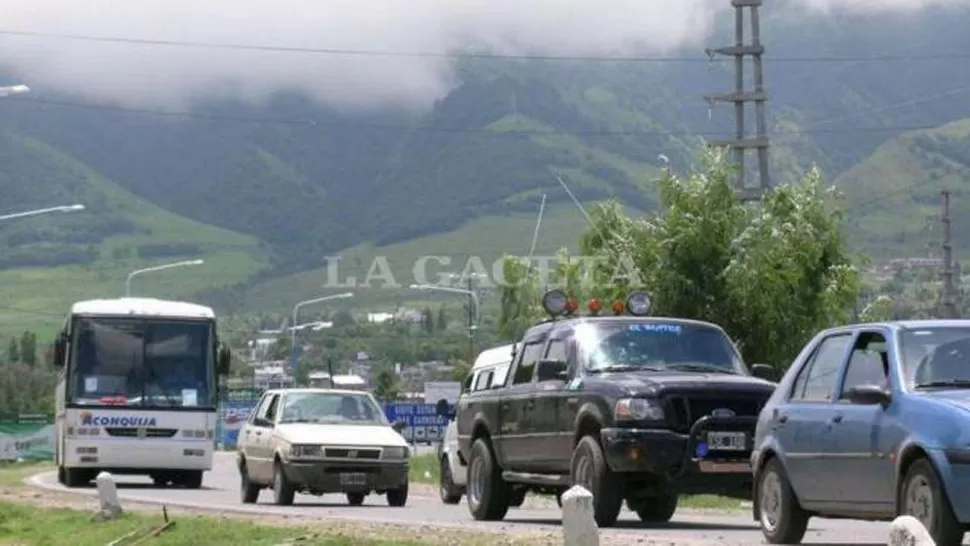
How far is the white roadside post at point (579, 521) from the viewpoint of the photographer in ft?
45.8

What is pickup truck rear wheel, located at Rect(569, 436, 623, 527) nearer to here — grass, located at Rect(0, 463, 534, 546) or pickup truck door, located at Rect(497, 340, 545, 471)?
pickup truck door, located at Rect(497, 340, 545, 471)

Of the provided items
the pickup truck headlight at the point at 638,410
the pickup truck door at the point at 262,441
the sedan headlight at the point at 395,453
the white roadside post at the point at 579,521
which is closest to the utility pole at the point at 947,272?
the pickup truck door at the point at 262,441

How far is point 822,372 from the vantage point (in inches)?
654

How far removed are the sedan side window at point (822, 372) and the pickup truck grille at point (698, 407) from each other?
353 centimetres

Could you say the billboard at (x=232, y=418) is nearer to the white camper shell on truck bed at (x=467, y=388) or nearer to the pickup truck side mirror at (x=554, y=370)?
the white camper shell on truck bed at (x=467, y=388)

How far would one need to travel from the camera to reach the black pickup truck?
20.4 m

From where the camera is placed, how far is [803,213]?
149 feet

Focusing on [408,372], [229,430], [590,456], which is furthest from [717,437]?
[408,372]

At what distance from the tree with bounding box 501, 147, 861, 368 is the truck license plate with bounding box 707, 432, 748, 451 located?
815 inches

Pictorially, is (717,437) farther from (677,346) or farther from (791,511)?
(791,511)

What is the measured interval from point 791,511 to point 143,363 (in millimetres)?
22155

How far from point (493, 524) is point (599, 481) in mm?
2517

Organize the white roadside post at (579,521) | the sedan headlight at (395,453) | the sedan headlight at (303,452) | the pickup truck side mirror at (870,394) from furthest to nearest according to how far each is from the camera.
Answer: the sedan headlight at (395,453)
the sedan headlight at (303,452)
the pickup truck side mirror at (870,394)
the white roadside post at (579,521)

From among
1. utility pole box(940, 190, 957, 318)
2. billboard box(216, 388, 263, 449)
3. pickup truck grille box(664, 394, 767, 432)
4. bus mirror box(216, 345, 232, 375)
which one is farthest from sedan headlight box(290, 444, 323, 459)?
billboard box(216, 388, 263, 449)
